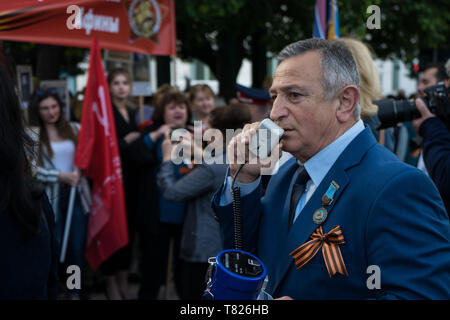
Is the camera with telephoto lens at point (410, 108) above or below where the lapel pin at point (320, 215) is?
above

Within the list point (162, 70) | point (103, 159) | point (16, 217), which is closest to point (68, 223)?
point (103, 159)

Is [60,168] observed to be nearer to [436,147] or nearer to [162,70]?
[436,147]

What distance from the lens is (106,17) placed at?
13.4 feet

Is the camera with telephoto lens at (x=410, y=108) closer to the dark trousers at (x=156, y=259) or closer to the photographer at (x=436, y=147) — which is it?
the photographer at (x=436, y=147)

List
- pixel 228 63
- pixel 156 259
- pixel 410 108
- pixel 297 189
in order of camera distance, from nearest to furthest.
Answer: pixel 297 189 → pixel 410 108 → pixel 156 259 → pixel 228 63

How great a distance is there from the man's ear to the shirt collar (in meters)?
0.06

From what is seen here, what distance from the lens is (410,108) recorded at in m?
2.82

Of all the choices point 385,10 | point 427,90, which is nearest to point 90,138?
point 427,90

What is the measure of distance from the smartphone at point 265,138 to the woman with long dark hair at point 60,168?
3.17 metres

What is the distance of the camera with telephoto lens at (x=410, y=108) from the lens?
2809 mm

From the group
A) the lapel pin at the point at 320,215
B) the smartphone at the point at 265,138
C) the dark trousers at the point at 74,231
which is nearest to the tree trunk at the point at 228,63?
the dark trousers at the point at 74,231

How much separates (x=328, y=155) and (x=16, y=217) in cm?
103

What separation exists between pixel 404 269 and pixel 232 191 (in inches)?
24.9

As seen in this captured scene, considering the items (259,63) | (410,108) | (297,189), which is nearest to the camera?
(297,189)
